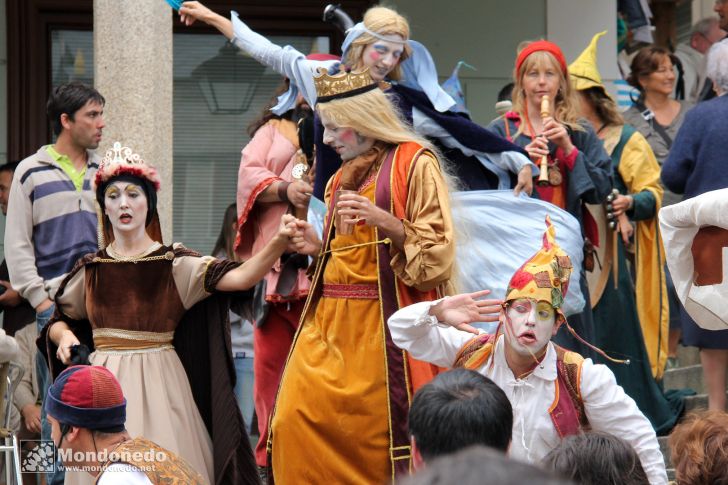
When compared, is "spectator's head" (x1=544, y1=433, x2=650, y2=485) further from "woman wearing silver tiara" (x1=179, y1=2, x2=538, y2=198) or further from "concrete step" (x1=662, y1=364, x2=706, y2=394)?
"concrete step" (x1=662, y1=364, x2=706, y2=394)

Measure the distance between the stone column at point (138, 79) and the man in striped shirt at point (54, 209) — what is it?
50cm

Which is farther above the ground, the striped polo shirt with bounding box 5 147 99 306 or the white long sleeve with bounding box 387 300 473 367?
the striped polo shirt with bounding box 5 147 99 306

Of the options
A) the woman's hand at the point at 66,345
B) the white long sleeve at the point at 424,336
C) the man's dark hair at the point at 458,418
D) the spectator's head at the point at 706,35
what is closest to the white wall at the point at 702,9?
the spectator's head at the point at 706,35

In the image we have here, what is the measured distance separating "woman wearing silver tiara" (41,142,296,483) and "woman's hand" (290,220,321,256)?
60 millimetres

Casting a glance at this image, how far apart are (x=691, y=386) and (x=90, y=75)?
16.4ft

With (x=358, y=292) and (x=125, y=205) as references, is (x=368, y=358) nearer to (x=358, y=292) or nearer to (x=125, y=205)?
(x=358, y=292)

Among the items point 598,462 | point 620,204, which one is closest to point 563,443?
point 598,462

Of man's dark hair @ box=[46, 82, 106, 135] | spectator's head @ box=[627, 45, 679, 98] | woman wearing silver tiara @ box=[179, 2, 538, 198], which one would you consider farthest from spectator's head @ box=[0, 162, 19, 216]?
spectator's head @ box=[627, 45, 679, 98]

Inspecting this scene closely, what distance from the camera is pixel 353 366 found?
5.44 m

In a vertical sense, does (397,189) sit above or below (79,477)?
above

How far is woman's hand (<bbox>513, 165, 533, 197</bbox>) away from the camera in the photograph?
605 centimetres

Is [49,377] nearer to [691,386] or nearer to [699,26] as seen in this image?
[691,386]

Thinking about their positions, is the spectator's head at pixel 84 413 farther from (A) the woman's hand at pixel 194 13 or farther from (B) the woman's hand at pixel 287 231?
(A) the woman's hand at pixel 194 13

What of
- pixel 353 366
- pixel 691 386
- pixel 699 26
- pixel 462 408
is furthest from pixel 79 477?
pixel 699 26
